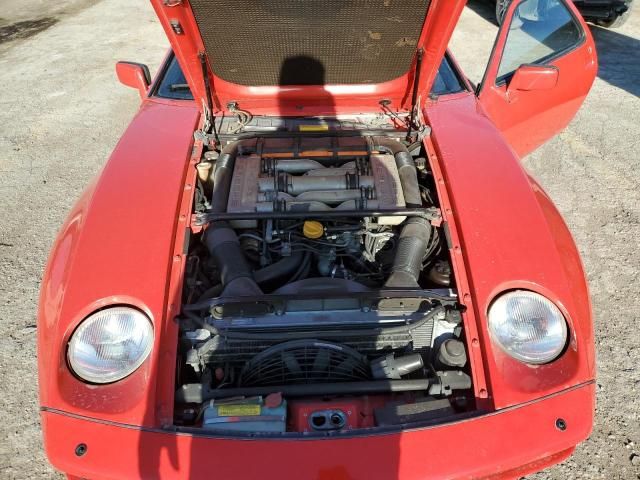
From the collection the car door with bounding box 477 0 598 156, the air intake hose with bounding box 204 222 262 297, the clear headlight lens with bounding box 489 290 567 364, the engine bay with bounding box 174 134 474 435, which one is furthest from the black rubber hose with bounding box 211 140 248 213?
the car door with bounding box 477 0 598 156

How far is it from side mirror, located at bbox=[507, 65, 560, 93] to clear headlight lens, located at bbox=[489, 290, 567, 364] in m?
1.57

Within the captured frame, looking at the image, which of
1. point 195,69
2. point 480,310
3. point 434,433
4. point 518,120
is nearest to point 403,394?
point 434,433

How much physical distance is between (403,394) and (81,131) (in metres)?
4.65

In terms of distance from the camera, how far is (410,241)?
1982mm

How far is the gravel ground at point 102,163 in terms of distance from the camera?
228cm

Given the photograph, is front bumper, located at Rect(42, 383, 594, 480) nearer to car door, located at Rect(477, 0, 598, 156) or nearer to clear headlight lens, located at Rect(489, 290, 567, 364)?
clear headlight lens, located at Rect(489, 290, 567, 364)

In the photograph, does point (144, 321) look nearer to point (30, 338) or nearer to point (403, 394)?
point (403, 394)

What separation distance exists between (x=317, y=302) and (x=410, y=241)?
0.53 m

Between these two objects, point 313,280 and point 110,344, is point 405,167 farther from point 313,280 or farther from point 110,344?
point 110,344

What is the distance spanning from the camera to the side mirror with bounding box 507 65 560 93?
103 inches

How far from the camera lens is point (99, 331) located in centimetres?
160

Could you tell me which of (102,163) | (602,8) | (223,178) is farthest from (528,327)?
(602,8)

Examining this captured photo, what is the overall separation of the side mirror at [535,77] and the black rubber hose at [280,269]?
1.75m

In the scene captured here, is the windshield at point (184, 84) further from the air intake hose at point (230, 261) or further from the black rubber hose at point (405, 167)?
the air intake hose at point (230, 261)
